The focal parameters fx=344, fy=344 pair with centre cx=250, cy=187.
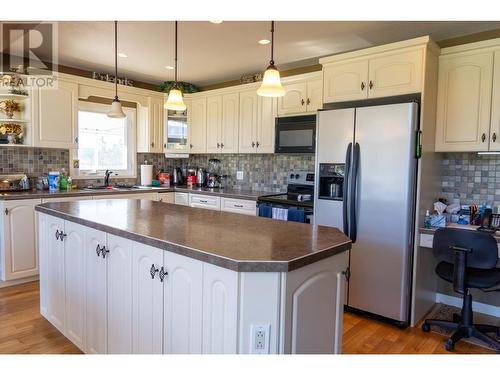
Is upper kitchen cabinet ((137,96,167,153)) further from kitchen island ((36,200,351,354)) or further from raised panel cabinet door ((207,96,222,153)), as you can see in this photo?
kitchen island ((36,200,351,354))

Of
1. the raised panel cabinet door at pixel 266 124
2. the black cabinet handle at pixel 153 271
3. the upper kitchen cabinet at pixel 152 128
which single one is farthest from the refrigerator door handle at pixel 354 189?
the upper kitchen cabinet at pixel 152 128

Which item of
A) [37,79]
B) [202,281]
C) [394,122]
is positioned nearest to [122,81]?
[37,79]

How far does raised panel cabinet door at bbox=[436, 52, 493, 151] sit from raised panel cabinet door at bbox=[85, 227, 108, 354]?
2.72m

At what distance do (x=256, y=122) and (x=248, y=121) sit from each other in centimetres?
13

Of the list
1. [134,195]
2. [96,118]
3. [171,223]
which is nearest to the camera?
[171,223]

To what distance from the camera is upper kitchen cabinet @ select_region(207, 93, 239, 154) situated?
14.7ft

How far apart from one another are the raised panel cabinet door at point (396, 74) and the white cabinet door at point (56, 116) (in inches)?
130

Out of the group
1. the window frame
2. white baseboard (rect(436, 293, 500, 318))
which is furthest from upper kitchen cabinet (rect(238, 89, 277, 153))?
white baseboard (rect(436, 293, 500, 318))

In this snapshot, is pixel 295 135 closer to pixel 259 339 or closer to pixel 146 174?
pixel 146 174

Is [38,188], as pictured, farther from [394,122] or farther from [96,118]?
[394,122]

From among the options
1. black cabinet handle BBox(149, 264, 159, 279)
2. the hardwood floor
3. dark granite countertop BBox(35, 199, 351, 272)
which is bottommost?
the hardwood floor
